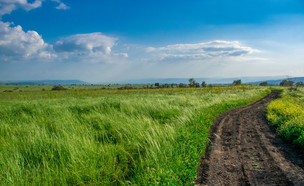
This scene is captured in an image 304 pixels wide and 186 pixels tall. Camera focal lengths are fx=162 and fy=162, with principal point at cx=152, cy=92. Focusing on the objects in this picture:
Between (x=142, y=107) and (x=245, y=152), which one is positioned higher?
(x=142, y=107)

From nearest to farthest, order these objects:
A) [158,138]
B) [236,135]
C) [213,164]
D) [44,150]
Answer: [44,150] → [213,164] → [158,138] → [236,135]

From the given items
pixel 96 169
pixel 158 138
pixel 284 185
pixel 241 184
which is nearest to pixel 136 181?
pixel 96 169

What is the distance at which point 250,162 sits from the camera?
4.66 meters

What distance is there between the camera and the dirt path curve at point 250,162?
12.6 ft

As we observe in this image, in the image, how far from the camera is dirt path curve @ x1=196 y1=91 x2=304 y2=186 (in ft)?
12.6

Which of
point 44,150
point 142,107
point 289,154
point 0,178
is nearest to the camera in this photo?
point 0,178

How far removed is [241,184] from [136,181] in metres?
2.39

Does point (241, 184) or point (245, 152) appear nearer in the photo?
point (241, 184)

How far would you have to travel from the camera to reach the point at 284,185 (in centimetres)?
359

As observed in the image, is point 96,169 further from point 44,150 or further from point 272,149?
point 272,149

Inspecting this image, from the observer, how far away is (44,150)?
4094mm

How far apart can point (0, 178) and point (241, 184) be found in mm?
4905

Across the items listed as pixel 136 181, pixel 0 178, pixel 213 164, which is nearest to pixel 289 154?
pixel 213 164

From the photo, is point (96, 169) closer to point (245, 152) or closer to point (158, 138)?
point (158, 138)
